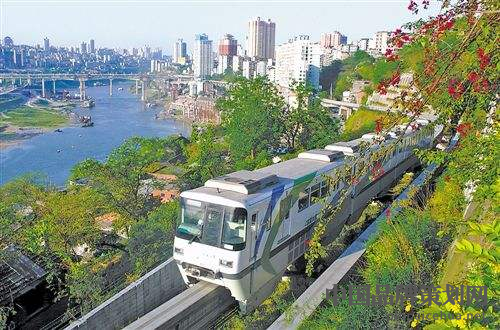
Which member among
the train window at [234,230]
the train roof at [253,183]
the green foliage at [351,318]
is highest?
the train roof at [253,183]

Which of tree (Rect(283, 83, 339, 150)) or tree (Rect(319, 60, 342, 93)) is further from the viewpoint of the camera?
tree (Rect(319, 60, 342, 93))

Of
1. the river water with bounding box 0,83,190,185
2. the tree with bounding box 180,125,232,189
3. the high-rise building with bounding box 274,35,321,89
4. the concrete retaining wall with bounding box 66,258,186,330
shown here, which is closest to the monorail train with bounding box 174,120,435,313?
the concrete retaining wall with bounding box 66,258,186,330

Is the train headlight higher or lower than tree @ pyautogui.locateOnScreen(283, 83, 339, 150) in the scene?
lower

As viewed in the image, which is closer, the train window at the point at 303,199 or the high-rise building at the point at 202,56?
the train window at the point at 303,199

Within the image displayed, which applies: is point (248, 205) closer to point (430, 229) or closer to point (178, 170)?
point (430, 229)

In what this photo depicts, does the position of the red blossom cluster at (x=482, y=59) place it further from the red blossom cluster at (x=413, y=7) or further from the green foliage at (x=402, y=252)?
the green foliage at (x=402, y=252)

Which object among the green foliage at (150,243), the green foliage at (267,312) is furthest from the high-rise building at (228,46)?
the green foliage at (267,312)

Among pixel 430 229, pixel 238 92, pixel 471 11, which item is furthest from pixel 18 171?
pixel 471 11

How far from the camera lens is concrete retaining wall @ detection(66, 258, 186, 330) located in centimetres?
823

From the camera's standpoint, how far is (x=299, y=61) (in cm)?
8869

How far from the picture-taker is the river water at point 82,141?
4941 cm

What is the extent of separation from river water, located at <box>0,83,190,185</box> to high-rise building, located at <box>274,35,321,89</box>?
24.1 meters

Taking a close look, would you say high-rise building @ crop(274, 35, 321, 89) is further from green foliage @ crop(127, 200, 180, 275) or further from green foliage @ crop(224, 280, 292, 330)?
green foliage @ crop(224, 280, 292, 330)

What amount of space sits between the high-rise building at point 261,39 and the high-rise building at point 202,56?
18.0 metres
